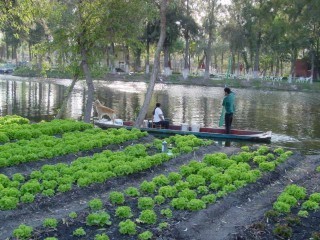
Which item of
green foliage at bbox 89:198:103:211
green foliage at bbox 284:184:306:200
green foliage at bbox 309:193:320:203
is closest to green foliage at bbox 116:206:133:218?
green foliage at bbox 89:198:103:211

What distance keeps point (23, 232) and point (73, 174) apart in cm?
326

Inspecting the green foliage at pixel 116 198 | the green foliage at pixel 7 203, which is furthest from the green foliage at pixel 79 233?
the green foliage at pixel 7 203

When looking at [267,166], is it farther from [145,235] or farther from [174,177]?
[145,235]

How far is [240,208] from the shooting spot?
29.9 feet

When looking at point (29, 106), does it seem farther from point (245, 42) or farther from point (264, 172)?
point (245, 42)

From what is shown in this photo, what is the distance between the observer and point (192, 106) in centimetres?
3350

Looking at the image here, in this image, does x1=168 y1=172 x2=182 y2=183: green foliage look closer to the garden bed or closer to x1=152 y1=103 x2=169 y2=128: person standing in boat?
the garden bed

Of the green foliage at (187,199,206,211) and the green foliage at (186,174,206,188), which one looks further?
the green foliage at (186,174,206,188)

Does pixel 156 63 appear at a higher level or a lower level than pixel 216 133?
higher

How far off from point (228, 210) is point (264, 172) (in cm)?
286

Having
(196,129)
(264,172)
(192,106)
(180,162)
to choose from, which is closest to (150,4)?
(196,129)

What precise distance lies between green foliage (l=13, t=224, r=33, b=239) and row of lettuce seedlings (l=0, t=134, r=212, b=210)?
1365 millimetres

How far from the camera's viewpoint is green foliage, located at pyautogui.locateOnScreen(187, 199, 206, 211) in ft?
28.3

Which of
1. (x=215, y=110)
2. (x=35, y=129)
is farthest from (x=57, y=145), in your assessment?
(x=215, y=110)
